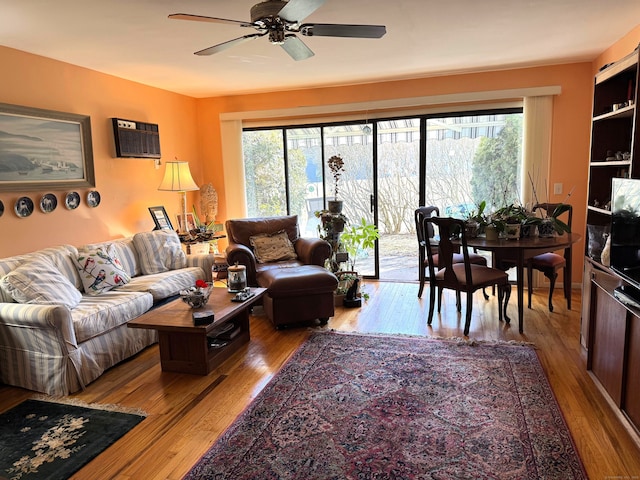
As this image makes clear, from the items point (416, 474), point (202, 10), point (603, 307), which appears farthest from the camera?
point (202, 10)

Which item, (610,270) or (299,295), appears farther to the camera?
(299,295)

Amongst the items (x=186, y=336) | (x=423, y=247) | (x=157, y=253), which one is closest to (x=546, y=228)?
(x=423, y=247)

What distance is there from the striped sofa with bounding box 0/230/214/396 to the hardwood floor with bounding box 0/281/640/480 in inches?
5.1

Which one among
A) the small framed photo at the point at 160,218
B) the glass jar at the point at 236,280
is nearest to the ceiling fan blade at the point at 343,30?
the glass jar at the point at 236,280

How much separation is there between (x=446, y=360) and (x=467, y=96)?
3.05m

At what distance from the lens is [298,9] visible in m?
2.07

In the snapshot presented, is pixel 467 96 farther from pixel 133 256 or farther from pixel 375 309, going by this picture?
pixel 133 256

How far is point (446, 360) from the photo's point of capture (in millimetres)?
3055

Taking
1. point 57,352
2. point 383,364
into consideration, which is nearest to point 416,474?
point 383,364

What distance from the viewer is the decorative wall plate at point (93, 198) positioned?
13.3 ft

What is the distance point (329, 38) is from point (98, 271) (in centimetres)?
266

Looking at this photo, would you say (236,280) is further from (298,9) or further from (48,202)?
(298,9)

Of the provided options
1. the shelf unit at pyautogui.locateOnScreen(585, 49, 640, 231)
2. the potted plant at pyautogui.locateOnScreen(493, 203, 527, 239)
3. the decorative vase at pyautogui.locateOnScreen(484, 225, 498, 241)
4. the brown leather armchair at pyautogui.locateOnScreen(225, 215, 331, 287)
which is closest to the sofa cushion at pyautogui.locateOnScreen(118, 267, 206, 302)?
the brown leather armchair at pyautogui.locateOnScreen(225, 215, 331, 287)

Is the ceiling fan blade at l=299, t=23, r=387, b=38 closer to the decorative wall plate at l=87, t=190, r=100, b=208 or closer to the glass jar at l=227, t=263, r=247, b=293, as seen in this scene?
the glass jar at l=227, t=263, r=247, b=293
